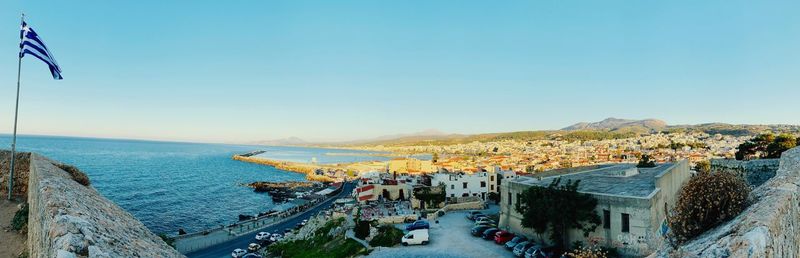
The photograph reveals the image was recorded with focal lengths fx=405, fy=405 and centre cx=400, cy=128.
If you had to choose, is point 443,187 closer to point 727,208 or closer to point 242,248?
point 242,248

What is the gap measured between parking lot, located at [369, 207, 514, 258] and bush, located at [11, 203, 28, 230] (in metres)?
16.0

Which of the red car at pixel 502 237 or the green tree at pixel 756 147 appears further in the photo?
the green tree at pixel 756 147

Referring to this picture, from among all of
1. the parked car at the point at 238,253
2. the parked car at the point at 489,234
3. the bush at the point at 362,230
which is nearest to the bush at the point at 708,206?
the parked car at the point at 489,234

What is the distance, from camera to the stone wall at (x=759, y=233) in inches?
208

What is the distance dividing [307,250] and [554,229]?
61.3 feet

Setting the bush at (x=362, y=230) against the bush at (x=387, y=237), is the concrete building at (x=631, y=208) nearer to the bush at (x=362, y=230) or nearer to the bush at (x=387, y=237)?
the bush at (x=387, y=237)

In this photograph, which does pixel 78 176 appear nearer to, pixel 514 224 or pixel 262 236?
pixel 514 224

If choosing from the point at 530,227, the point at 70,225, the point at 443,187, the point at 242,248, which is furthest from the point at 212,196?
the point at 70,225

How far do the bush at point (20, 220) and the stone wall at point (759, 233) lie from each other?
20656 millimetres

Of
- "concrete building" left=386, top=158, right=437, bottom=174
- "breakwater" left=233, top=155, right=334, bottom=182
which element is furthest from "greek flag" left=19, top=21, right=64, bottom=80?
"breakwater" left=233, top=155, right=334, bottom=182

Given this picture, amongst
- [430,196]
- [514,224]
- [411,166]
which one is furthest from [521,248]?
[411,166]

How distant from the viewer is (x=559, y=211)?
23359 millimetres

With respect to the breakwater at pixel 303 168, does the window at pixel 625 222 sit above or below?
above

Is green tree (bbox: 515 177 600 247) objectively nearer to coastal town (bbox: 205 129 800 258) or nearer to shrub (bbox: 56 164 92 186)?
coastal town (bbox: 205 129 800 258)
